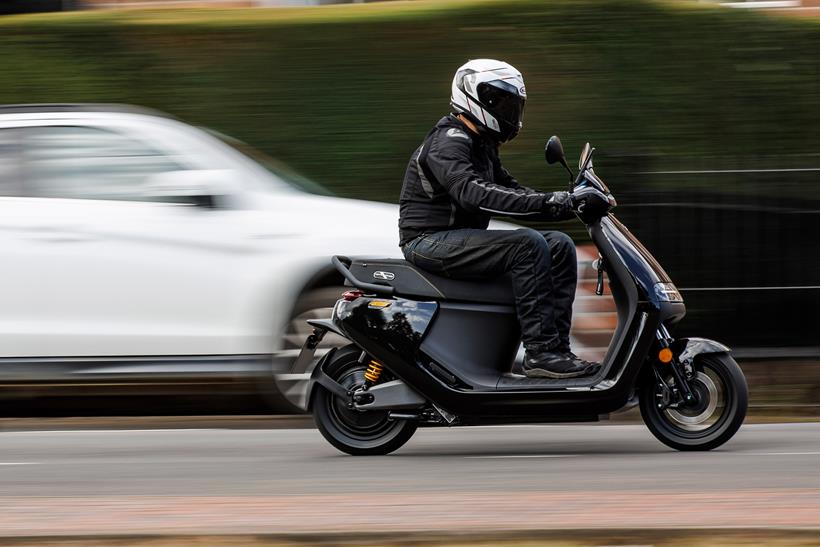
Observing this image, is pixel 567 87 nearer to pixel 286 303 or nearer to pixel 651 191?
pixel 651 191

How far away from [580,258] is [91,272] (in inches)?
127

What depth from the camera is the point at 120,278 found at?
899 centimetres

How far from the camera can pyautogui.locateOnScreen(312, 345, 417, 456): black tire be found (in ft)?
24.6

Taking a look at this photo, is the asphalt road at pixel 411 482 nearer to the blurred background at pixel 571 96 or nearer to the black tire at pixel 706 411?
the black tire at pixel 706 411

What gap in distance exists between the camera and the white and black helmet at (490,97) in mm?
7398

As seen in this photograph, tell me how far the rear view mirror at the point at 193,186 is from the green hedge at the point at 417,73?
237 centimetres

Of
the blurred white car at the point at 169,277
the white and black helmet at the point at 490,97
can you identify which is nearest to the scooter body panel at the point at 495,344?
the white and black helmet at the point at 490,97

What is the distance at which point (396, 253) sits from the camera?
8.96 m

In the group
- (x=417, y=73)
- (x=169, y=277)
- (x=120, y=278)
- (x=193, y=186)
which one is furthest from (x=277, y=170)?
(x=417, y=73)

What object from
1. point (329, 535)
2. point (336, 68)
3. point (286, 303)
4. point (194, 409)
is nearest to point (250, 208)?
point (286, 303)

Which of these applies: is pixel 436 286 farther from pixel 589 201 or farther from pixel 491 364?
pixel 589 201

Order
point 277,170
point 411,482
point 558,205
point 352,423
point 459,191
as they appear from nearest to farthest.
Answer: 1. point 411,482
2. point 558,205
3. point 459,191
4. point 352,423
5. point 277,170

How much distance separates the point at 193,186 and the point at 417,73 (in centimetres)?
303

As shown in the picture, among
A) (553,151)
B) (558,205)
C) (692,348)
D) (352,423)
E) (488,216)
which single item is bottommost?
(352,423)
